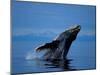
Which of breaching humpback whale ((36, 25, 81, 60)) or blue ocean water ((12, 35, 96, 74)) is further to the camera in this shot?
breaching humpback whale ((36, 25, 81, 60))

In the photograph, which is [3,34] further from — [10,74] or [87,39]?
[87,39]

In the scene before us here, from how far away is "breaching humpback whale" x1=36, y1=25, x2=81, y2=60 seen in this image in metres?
2.34

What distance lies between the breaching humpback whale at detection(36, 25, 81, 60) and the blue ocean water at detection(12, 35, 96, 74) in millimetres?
46

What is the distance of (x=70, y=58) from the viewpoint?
7.91 feet

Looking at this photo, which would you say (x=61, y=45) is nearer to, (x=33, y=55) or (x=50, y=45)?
(x=50, y=45)

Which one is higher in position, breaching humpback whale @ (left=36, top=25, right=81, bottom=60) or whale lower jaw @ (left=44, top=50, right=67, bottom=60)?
breaching humpback whale @ (left=36, top=25, right=81, bottom=60)

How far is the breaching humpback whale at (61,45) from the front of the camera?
2.34 metres

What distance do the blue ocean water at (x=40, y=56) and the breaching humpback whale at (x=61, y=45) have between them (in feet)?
0.15

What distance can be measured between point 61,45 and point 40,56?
0.83 ft

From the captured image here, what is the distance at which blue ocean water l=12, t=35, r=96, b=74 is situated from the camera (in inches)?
88.0

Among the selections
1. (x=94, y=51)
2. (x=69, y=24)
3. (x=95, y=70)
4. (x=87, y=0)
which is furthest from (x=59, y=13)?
(x=95, y=70)

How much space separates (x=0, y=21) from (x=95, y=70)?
1.14 m

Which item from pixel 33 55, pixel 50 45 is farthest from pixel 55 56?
pixel 33 55

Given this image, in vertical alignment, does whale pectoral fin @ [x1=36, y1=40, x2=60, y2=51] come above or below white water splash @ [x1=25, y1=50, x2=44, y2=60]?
above
